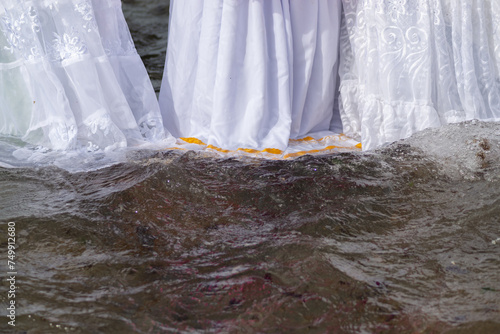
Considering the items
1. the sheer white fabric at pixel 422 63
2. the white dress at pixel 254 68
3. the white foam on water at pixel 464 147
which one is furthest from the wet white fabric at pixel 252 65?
the white foam on water at pixel 464 147

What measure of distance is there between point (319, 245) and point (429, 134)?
0.79m

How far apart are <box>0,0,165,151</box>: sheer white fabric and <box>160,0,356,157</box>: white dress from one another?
249 mm

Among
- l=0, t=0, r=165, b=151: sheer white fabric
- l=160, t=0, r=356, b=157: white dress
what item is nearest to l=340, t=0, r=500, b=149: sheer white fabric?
l=160, t=0, r=356, b=157: white dress

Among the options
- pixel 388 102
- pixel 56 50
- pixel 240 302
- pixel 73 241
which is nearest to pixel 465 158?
pixel 388 102

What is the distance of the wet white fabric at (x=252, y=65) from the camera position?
2125 millimetres

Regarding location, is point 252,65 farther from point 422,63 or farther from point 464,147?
point 464,147

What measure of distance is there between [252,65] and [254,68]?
0.05 ft

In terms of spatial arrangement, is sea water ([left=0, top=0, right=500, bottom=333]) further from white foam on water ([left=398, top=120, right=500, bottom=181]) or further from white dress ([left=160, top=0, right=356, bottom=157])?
white dress ([left=160, top=0, right=356, bottom=157])

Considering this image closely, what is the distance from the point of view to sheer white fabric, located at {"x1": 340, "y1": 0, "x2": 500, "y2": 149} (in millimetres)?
2031

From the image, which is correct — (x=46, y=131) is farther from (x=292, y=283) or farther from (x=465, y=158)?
(x=465, y=158)

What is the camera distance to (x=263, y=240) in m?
1.56

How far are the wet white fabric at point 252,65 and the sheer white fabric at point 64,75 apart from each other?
253 millimetres

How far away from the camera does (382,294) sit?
52.4 inches

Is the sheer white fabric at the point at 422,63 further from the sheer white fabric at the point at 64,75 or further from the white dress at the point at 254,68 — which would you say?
the sheer white fabric at the point at 64,75
